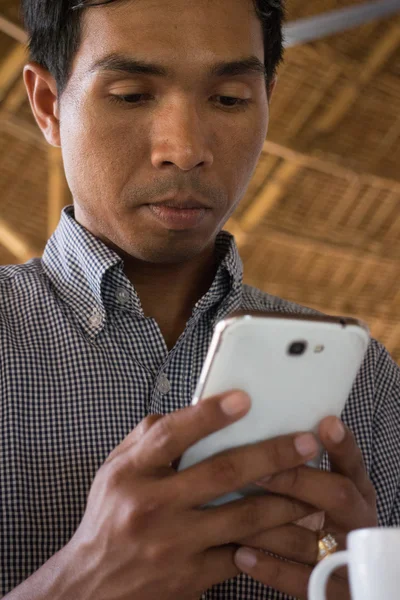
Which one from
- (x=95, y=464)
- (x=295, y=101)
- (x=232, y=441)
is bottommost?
(x=295, y=101)

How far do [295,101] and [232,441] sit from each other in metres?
2.04

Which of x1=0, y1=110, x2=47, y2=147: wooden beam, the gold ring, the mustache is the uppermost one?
the mustache

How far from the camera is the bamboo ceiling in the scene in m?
2.56

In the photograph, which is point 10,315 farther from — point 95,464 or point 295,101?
point 295,101

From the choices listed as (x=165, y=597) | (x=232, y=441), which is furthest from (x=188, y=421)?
(x=165, y=597)

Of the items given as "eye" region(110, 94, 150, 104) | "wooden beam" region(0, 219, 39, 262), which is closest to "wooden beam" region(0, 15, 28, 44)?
"wooden beam" region(0, 219, 39, 262)

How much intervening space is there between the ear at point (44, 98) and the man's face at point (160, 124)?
0.11m

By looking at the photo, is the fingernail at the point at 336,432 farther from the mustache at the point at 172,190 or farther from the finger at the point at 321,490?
the mustache at the point at 172,190

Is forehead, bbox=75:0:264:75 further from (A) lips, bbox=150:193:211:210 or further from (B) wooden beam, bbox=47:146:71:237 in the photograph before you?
(B) wooden beam, bbox=47:146:71:237

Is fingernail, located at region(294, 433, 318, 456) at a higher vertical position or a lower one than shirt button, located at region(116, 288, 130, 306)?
higher

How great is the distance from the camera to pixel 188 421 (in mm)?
801

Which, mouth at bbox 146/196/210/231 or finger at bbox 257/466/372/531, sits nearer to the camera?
finger at bbox 257/466/372/531

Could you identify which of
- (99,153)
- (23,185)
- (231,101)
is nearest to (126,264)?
(99,153)

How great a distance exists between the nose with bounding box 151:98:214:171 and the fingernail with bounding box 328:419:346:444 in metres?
0.45
